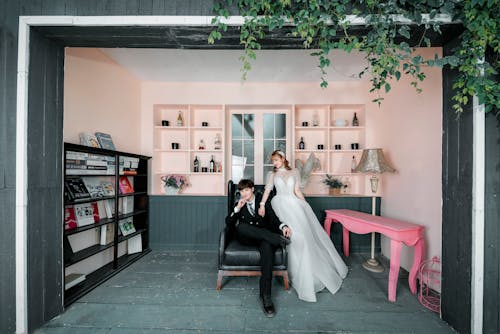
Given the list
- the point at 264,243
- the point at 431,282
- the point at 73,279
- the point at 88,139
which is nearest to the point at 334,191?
the point at 431,282

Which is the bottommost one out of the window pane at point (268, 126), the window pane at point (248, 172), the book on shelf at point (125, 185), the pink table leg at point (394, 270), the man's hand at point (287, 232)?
the pink table leg at point (394, 270)

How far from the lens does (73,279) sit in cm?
256

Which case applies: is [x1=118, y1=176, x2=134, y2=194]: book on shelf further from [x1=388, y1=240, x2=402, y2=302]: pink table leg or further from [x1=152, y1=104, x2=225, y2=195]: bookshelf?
[x1=388, y1=240, x2=402, y2=302]: pink table leg

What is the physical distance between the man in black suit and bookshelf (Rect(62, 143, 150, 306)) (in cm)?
156

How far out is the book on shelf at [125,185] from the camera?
3.29 meters

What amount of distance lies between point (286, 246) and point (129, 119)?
3006 mm

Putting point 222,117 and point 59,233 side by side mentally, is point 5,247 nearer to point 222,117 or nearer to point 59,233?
point 59,233

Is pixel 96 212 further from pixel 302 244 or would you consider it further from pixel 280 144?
pixel 280 144

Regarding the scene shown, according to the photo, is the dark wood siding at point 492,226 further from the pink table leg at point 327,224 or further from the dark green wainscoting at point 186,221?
the dark green wainscoting at point 186,221

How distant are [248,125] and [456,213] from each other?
312 cm

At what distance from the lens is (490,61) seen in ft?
5.61

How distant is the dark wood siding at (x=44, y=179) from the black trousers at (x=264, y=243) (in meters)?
1.68

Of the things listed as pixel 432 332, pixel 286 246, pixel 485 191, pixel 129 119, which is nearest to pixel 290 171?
pixel 286 246

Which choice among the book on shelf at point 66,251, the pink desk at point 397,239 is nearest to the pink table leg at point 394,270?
the pink desk at point 397,239
